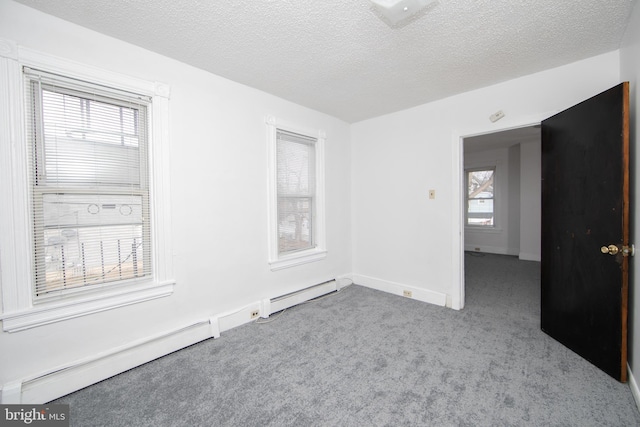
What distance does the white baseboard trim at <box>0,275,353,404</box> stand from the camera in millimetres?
1588

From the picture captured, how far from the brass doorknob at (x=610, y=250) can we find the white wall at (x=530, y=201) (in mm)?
4349

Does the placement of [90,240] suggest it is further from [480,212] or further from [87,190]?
[480,212]

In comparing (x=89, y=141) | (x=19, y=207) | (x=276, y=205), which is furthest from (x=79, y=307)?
A: (x=276, y=205)

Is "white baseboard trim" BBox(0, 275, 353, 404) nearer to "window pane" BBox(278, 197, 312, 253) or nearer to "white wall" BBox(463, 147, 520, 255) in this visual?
"window pane" BBox(278, 197, 312, 253)

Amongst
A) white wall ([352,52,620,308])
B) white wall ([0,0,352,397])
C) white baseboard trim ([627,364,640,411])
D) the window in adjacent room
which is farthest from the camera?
the window in adjacent room

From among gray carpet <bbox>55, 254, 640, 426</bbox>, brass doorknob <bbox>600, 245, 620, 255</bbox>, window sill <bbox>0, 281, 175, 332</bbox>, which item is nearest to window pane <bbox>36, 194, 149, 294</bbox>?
window sill <bbox>0, 281, 175, 332</bbox>

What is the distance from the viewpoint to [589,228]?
6.50 feet

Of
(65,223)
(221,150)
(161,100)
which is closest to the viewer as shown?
(65,223)

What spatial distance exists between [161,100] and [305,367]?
246cm

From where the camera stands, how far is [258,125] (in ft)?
9.26

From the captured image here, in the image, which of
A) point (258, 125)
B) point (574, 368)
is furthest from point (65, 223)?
point (574, 368)

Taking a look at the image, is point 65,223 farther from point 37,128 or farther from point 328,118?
point 328,118

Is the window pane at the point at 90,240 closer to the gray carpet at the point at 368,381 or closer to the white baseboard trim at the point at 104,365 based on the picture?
the white baseboard trim at the point at 104,365

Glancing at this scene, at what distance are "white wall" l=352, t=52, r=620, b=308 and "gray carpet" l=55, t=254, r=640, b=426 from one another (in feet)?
2.74
